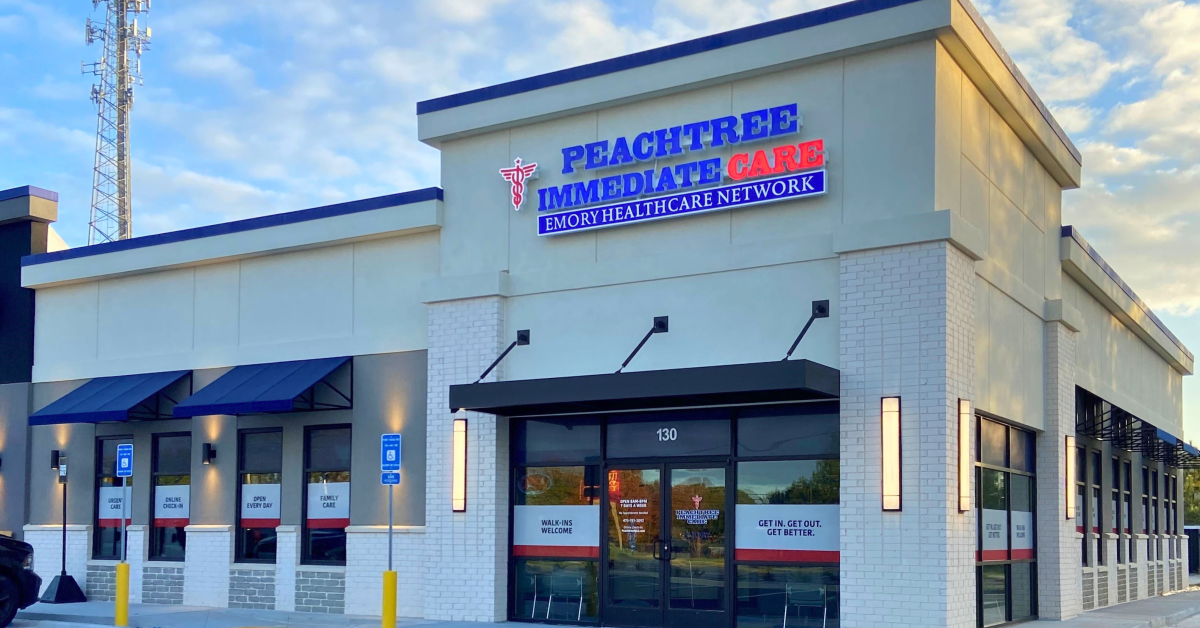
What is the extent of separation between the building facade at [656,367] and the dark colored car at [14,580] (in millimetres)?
3463

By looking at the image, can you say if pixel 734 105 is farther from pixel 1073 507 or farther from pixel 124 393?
pixel 124 393

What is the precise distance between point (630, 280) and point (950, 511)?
18.6 feet

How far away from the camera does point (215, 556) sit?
2186 centimetres

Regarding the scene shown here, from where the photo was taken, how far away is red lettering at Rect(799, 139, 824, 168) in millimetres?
16344

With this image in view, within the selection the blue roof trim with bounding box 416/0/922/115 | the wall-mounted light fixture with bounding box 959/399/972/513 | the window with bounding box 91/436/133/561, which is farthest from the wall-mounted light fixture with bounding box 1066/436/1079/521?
the window with bounding box 91/436/133/561

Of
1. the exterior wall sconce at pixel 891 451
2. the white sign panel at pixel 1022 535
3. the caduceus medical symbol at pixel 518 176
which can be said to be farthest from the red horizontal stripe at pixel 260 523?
the white sign panel at pixel 1022 535

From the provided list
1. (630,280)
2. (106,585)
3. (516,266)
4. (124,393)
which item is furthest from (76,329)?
(630,280)

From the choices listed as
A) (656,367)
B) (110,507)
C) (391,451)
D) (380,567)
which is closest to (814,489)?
(656,367)

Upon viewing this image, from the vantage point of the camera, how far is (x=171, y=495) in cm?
2281

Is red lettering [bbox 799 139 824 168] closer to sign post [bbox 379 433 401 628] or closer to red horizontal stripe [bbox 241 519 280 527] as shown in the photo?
sign post [bbox 379 433 401 628]

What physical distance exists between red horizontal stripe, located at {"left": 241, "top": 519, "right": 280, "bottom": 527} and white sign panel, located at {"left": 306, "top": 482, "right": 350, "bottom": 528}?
794 mm

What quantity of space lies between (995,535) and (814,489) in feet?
11.0

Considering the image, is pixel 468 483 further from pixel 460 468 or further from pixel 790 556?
pixel 790 556

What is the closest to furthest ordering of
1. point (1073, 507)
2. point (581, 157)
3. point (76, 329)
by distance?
point (581, 157) < point (1073, 507) < point (76, 329)
